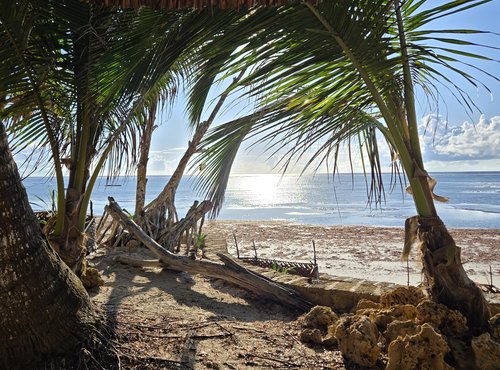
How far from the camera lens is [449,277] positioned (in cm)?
209

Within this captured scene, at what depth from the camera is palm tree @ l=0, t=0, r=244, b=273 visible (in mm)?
1909

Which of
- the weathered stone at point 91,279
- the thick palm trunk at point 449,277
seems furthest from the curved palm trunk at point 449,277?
the weathered stone at point 91,279

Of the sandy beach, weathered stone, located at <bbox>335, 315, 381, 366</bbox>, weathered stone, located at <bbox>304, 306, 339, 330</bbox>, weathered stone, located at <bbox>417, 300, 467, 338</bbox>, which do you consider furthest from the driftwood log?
the sandy beach

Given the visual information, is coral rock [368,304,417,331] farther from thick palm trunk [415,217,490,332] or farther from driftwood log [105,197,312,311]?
driftwood log [105,197,312,311]

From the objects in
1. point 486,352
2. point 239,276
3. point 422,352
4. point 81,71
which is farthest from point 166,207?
point 486,352

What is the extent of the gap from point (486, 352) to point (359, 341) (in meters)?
0.61

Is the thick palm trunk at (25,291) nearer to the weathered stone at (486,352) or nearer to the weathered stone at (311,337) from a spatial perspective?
the weathered stone at (311,337)

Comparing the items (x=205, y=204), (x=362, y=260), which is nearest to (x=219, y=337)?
(x=205, y=204)

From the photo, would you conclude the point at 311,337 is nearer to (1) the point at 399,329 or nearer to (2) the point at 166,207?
(1) the point at 399,329

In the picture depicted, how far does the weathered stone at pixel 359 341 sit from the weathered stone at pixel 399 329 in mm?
66

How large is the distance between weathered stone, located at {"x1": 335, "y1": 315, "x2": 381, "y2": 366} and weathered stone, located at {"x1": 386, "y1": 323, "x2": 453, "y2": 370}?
14 centimetres

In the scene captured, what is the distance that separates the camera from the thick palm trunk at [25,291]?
1.50 m

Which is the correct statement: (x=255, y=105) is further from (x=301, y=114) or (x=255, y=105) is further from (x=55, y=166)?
(x=55, y=166)

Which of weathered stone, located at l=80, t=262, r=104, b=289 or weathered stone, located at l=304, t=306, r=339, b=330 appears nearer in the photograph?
weathered stone, located at l=304, t=306, r=339, b=330
